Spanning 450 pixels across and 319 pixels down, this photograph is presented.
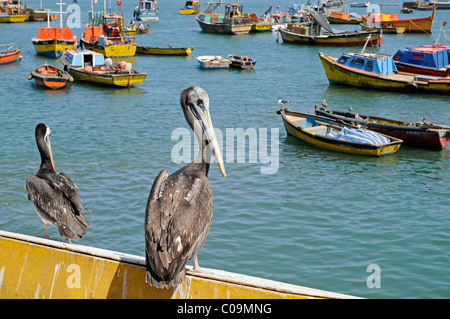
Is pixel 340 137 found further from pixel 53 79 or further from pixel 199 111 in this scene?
pixel 53 79

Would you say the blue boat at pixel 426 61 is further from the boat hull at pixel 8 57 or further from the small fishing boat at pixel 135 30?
the small fishing boat at pixel 135 30

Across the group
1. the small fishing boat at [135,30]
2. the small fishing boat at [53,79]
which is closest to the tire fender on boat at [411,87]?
the small fishing boat at [53,79]

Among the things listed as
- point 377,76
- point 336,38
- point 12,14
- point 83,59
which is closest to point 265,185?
point 377,76

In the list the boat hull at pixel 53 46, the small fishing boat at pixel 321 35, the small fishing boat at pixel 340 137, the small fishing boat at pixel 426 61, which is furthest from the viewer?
the small fishing boat at pixel 321 35

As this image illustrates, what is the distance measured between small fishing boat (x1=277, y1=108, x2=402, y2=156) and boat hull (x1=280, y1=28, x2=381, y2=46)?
34272 mm

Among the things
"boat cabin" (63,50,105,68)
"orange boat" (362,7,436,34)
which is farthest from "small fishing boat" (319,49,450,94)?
"orange boat" (362,7,436,34)

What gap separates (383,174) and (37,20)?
7772 centimetres

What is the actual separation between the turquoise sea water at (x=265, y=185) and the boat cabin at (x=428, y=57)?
11.9 ft

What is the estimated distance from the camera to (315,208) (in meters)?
16.1

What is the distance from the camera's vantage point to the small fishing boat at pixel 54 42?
47344mm

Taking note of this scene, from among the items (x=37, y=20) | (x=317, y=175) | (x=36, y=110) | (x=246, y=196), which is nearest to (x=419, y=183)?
(x=317, y=175)

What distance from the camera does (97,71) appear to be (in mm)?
35281

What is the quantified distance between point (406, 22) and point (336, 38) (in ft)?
67.4
